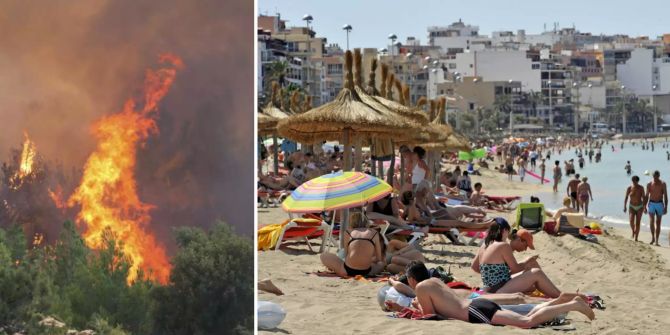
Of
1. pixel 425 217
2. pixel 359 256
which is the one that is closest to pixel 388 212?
pixel 425 217

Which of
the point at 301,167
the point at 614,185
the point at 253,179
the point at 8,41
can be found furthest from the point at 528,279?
the point at 614,185

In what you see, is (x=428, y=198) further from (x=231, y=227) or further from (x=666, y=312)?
(x=231, y=227)

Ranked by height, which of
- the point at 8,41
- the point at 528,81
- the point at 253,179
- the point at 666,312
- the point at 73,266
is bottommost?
the point at 666,312

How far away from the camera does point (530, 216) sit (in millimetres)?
13562

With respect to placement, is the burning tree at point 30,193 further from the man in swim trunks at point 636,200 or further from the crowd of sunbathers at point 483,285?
the man in swim trunks at point 636,200

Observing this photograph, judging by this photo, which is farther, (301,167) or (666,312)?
(301,167)

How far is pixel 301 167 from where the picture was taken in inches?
822

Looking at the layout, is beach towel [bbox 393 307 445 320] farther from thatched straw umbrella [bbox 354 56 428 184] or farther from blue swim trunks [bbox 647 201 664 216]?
blue swim trunks [bbox 647 201 664 216]

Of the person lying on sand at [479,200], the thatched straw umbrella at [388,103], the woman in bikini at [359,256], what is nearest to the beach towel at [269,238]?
the woman in bikini at [359,256]

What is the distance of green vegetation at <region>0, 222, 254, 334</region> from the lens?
319 centimetres

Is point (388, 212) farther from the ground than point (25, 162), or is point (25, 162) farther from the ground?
point (25, 162)

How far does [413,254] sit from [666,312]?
2031mm

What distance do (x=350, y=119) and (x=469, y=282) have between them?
2.70 metres

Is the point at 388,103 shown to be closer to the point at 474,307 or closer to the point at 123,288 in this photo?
the point at 474,307
